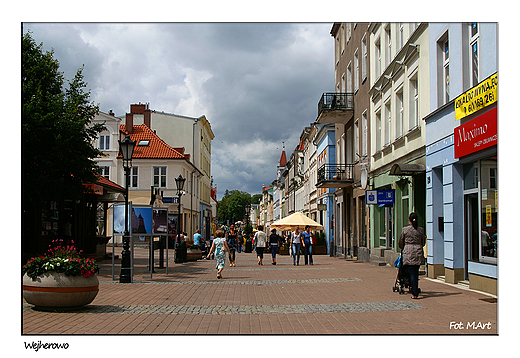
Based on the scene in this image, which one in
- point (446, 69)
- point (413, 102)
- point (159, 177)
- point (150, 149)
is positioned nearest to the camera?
point (446, 69)

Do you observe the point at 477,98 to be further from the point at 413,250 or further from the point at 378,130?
the point at 378,130

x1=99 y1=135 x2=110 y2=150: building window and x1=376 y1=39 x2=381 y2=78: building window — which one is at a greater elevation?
x1=376 y1=39 x2=381 y2=78: building window

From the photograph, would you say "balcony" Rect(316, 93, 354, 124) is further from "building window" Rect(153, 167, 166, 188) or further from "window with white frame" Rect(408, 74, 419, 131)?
"building window" Rect(153, 167, 166, 188)

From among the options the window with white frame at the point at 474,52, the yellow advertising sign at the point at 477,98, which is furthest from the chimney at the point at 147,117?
the yellow advertising sign at the point at 477,98

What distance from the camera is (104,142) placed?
4531cm

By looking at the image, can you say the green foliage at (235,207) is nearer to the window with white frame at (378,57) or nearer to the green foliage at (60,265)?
the window with white frame at (378,57)

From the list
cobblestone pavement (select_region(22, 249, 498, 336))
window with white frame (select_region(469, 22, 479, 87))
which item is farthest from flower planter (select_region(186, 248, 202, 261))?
window with white frame (select_region(469, 22, 479, 87))

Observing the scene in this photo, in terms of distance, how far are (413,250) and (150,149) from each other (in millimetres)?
38732

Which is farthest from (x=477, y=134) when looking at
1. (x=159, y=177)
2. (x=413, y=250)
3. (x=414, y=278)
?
(x=159, y=177)

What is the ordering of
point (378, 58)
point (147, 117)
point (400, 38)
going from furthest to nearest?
point (147, 117), point (378, 58), point (400, 38)

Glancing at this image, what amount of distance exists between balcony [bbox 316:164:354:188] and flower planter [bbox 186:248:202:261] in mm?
7623

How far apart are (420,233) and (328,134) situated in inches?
1080

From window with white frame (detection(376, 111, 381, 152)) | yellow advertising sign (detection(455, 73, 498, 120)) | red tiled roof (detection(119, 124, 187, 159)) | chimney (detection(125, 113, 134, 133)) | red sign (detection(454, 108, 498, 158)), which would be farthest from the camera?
chimney (detection(125, 113, 134, 133))

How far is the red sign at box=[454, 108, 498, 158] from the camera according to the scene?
9977mm
